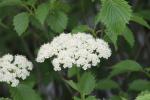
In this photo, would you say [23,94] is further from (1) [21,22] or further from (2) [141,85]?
(2) [141,85]

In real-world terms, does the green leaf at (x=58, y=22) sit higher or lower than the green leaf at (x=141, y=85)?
higher

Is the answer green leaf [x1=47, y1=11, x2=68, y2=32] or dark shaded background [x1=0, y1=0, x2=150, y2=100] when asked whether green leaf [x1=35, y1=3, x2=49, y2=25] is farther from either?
dark shaded background [x1=0, y1=0, x2=150, y2=100]

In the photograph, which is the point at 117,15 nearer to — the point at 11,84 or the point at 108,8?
the point at 108,8

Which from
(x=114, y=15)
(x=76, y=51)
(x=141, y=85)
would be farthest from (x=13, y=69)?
(x=141, y=85)

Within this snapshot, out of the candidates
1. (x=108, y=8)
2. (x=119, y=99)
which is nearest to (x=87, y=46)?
(x=108, y=8)

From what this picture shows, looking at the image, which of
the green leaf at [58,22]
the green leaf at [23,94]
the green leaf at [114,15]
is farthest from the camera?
the green leaf at [58,22]

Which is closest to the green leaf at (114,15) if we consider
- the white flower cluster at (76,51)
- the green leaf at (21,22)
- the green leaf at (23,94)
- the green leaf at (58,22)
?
the white flower cluster at (76,51)

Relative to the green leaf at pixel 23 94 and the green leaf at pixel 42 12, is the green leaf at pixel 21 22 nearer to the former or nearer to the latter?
the green leaf at pixel 42 12
